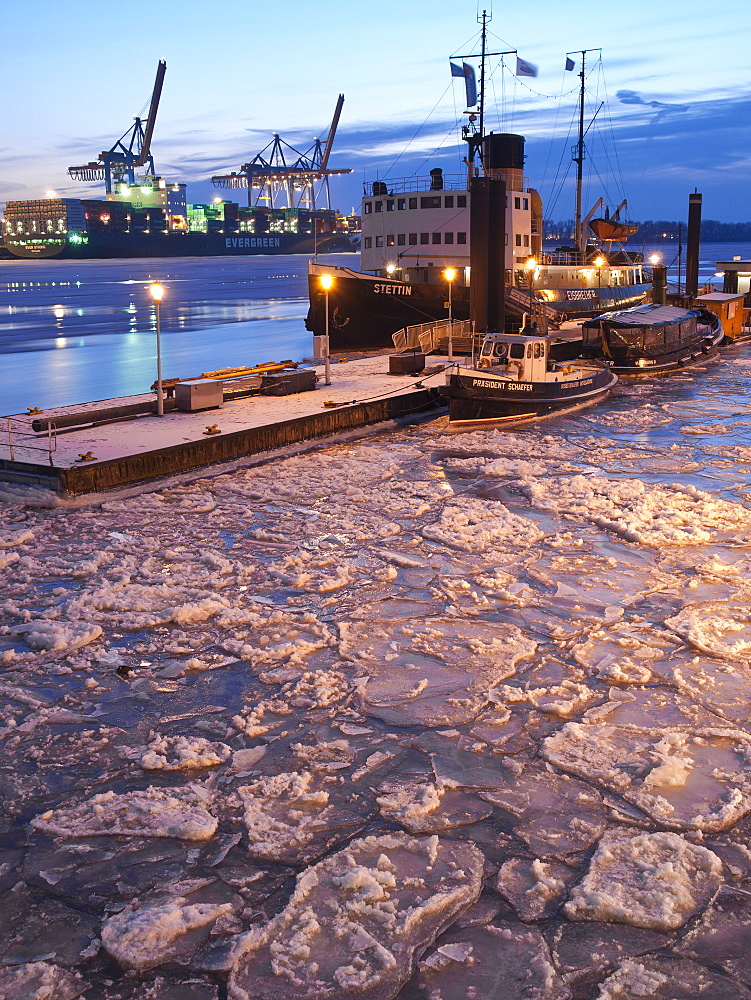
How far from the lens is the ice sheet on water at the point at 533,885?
530 cm

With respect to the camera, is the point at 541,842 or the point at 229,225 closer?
the point at 541,842

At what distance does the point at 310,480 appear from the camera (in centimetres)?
1670

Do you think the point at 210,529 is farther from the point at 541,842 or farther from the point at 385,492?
the point at 541,842

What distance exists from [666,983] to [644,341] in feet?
101

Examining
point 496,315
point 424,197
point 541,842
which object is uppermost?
point 424,197

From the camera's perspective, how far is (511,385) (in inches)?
915

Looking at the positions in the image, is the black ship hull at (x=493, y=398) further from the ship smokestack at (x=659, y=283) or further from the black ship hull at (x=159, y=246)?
the black ship hull at (x=159, y=246)

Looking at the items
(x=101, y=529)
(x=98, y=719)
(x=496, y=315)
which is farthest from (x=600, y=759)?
(x=496, y=315)

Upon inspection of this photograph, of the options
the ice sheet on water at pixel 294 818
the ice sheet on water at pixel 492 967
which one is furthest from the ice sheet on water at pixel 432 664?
the ice sheet on water at pixel 492 967

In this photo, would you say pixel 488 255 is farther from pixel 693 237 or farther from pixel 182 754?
pixel 693 237

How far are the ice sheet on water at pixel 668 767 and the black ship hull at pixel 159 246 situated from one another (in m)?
170

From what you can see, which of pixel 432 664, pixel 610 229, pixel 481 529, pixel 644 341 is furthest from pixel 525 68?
pixel 432 664

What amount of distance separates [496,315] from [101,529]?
19347 millimetres

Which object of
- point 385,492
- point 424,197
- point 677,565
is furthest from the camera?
point 424,197
